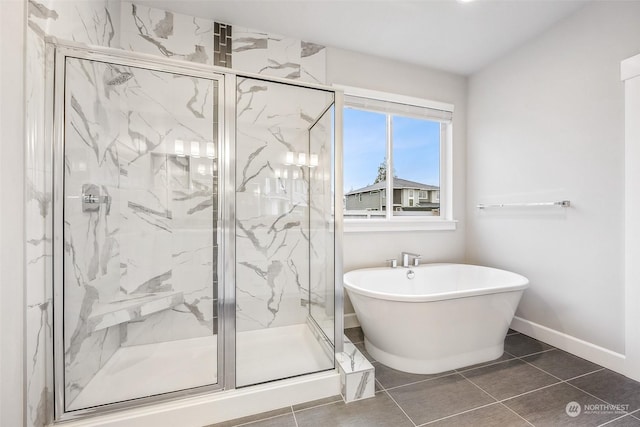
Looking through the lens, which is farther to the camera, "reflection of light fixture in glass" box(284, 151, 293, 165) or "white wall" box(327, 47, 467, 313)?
"white wall" box(327, 47, 467, 313)

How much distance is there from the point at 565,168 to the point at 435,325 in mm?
1556

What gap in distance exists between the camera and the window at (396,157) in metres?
2.58

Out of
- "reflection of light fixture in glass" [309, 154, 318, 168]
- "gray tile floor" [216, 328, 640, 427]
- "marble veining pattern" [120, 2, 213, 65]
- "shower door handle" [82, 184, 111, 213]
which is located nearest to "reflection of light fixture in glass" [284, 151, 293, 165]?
"reflection of light fixture in glass" [309, 154, 318, 168]

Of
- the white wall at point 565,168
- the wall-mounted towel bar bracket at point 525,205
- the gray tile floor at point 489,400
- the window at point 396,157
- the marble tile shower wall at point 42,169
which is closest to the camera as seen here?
the marble tile shower wall at point 42,169

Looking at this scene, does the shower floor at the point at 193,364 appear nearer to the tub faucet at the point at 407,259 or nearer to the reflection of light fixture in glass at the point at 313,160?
the tub faucet at the point at 407,259

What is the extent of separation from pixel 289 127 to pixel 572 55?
2147mm

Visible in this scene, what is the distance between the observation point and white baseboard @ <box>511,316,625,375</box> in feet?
5.75

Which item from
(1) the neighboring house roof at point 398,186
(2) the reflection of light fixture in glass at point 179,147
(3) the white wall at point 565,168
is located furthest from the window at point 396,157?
(2) the reflection of light fixture in glass at point 179,147

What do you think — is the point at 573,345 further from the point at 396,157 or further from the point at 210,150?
the point at 210,150

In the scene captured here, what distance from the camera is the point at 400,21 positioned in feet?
6.75

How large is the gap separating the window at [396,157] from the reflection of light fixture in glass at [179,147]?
4.32 feet

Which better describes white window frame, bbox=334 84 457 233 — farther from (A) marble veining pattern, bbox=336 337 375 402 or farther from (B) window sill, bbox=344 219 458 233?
(A) marble veining pattern, bbox=336 337 375 402

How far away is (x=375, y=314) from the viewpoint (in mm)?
1754

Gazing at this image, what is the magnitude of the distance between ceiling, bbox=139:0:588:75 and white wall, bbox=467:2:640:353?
226 millimetres
